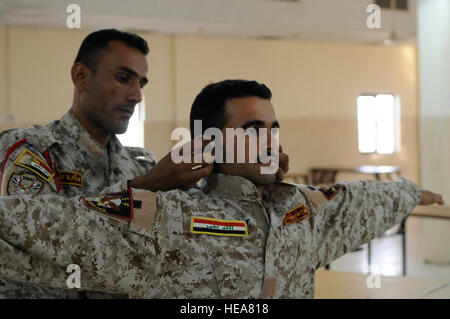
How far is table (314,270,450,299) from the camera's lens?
187 cm

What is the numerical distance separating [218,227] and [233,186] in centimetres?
12

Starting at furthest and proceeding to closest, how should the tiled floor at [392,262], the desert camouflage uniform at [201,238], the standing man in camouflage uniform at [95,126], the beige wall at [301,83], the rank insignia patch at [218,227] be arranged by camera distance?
1. the beige wall at [301,83]
2. the tiled floor at [392,262]
3. the standing man in camouflage uniform at [95,126]
4. the rank insignia patch at [218,227]
5. the desert camouflage uniform at [201,238]

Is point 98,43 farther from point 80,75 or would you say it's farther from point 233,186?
point 233,186

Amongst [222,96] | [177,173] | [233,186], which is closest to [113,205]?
[177,173]

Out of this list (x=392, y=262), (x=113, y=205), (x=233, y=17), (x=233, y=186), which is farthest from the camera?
(x=233, y=17)

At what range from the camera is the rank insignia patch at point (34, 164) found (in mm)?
1250

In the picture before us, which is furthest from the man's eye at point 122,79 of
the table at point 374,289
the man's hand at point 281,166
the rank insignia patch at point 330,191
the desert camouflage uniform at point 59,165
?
the table at point 374,289

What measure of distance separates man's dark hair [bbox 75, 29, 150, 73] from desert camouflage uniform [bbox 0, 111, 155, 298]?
0.53ft

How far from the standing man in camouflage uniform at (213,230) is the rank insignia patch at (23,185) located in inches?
10.1

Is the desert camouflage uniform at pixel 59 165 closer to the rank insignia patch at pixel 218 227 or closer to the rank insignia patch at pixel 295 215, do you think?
the rank insignia patch at pixel 218 227

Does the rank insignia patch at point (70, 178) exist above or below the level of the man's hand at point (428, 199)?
above

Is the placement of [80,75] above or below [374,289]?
above

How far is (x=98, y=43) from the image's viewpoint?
1457mm

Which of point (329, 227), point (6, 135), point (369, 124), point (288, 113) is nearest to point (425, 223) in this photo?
point (369, 124)
